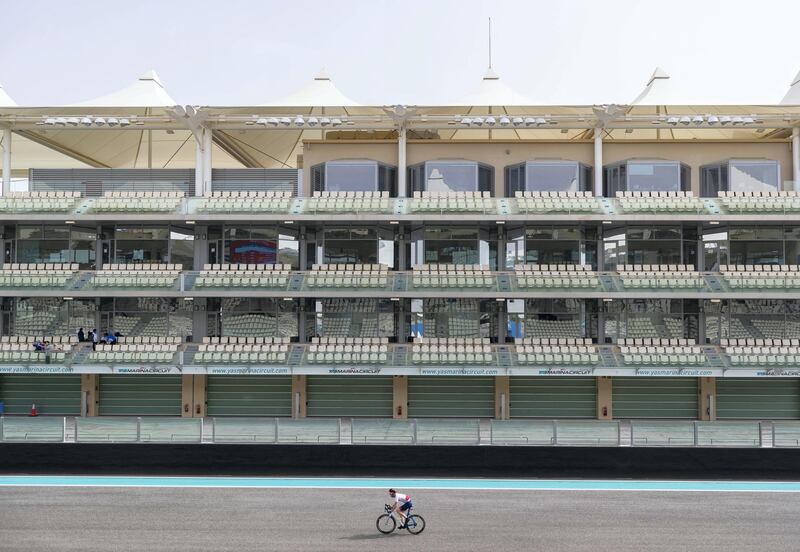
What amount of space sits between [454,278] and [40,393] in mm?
18325

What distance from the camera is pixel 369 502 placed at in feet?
60.9

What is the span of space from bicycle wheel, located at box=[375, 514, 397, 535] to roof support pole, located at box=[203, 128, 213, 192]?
65.1 feet

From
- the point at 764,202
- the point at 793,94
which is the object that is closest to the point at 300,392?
the point at 764,202

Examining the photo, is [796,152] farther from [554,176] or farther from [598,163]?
[554,176]

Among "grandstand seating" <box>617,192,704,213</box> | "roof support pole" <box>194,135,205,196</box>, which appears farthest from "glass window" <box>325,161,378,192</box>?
"grandstand seating" <box>617,192,704,213</box>

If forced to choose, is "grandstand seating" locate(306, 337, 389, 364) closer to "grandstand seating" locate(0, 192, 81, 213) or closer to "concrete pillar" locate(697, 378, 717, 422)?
"grandstand seating" locate(0, 192, 81, 213)

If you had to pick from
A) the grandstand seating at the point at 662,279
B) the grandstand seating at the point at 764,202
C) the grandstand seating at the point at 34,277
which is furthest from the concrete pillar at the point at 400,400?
the grandstand seating at the point at 764,202

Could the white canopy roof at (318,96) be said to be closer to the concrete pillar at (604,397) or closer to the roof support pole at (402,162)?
the roof support pole at (402,162)

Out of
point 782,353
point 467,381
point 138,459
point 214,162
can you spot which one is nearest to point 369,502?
point 138,459

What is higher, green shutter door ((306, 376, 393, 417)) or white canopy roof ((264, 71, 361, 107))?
white canopy roof ((264, 71, 361, 107))

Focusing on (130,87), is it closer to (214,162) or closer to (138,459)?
(214,162)

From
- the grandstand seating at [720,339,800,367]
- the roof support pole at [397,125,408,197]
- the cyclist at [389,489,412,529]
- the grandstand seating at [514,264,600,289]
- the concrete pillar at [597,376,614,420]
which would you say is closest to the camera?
the cyclist at [389,489,412,529]

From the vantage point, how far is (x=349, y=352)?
27.4 m

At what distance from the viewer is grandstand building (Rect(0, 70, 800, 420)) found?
2862cm
